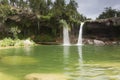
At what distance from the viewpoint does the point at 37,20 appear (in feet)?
169

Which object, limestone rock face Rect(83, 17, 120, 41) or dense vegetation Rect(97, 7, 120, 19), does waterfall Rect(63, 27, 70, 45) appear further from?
dense vegetation Rect(97, 7, 120, 19)

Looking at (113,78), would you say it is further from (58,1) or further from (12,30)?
(58,1)

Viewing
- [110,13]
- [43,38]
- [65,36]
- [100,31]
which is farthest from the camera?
[110,13]

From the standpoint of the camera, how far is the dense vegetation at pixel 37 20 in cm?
5084

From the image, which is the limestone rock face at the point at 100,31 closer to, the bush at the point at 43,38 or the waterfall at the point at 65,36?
the waterfall at the point at 65,36

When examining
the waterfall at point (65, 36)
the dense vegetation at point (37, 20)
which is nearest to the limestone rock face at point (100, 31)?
the dense vegetation at point (37, 20)

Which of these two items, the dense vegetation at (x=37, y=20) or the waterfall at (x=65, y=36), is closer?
the dense vegetation at (x=37, y=20)

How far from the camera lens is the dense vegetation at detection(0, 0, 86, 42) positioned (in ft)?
167

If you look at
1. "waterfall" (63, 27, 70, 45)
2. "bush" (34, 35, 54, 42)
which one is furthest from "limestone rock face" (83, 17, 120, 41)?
"bush" (34, 35, 54, 42)

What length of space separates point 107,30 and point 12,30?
63.3 feet

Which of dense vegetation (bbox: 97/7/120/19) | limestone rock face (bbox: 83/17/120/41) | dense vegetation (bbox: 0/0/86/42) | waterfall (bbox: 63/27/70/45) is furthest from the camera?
dense vegetation (bbox: 97/7/120/19)

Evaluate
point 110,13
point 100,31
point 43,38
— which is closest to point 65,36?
point 43,38

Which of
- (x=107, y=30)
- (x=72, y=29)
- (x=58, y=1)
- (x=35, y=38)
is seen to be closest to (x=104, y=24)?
(x=107, y=30)

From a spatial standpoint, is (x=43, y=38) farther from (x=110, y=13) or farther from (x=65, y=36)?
(x=110, y=13)
